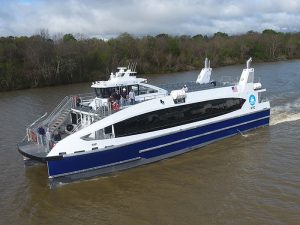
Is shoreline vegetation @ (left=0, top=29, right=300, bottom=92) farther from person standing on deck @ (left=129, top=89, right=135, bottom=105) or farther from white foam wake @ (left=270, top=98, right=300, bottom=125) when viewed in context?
person standing on deck @ (left=129, top=89, right=135, bottom=105)

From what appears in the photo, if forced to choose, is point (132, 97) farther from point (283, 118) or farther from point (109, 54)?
point (109, 54)

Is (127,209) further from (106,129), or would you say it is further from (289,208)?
(289,208)

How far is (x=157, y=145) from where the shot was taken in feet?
50.1

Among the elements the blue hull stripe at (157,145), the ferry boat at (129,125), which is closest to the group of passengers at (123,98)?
the ferry boat at (129,125)

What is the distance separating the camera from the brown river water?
11188 mm

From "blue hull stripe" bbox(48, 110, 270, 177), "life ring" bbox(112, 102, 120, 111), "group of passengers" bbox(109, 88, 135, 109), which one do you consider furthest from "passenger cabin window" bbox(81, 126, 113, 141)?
"group of passengers" bbox(109, 88, 135, 109)

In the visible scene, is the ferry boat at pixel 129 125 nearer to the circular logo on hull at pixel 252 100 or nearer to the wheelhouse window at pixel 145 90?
the wheelhouse window at pixel 145 90

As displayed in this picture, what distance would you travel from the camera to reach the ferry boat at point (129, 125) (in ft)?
44.2

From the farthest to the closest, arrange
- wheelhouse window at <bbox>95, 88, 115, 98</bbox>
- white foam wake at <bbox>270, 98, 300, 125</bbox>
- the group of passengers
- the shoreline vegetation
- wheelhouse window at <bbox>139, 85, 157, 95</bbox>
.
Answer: the shoreline vegetation → white foam wake at <bbox>270, 98, 300, 125</bbox> → wheelhouse window at <bbox>139, 85, 157, 95</bbox> → wheelhouse window at <bbox>95, 88, 115, 98</bbox> → the group of passengers

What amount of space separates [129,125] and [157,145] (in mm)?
1637

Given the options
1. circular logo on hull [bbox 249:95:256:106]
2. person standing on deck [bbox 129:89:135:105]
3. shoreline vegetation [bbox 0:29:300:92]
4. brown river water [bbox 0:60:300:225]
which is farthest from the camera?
shoreline vegetation [bbox 0:29:300:92]

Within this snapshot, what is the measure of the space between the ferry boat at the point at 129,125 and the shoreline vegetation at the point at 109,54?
109ft

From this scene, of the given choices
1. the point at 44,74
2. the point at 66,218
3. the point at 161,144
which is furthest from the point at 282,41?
the point at 66,218

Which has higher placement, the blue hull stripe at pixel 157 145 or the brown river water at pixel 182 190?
the blue hull stripe at pixel 157 145
